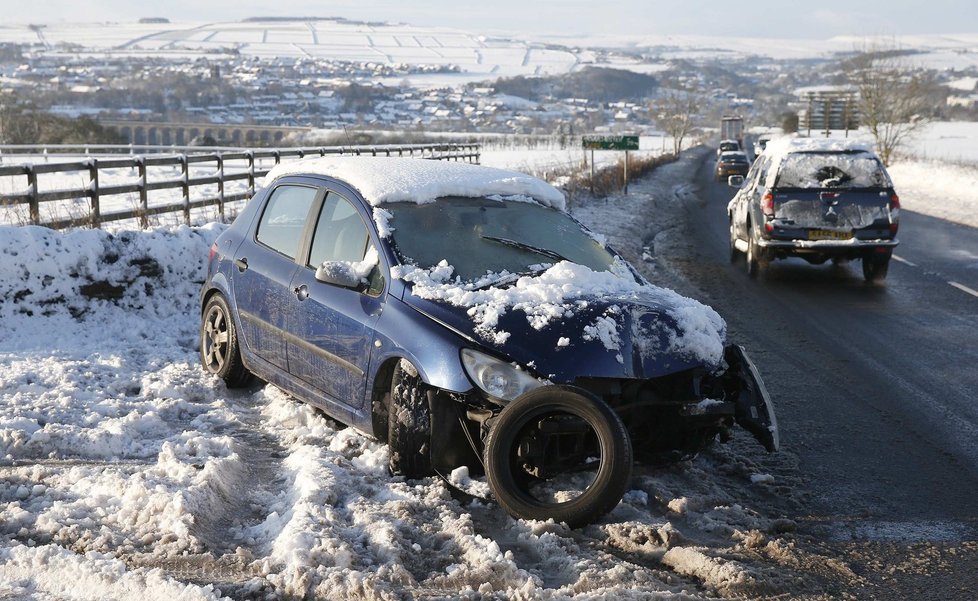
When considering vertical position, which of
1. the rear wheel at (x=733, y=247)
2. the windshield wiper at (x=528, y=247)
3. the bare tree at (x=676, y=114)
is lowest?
the bare tree at (x=676, y=114)

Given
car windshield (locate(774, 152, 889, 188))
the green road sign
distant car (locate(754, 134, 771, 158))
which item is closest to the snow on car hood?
car windshield (locate(774, 152, 889, 188))

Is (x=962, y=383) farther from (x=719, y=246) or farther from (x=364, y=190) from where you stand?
(x=719, y=246)

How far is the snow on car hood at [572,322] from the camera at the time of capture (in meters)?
4.85

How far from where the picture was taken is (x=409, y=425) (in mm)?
5039

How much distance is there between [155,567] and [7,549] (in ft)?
2.13

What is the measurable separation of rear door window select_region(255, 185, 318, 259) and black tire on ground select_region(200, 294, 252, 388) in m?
0.69

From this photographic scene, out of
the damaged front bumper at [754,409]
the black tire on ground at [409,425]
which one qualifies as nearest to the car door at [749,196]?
the damaged front bumper at [754,409]

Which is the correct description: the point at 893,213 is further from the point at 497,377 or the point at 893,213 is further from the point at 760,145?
the point at 760,145

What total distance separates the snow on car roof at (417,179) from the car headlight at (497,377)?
1.49 metres

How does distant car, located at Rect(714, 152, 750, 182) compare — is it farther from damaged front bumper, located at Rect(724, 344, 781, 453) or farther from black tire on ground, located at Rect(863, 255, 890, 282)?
damaged front bumper, located at Rect(724, 344, 781, 453)

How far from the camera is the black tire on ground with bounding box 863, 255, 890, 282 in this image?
13.3 meters

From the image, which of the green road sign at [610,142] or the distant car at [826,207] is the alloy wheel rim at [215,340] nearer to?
the distant car at [826,207]

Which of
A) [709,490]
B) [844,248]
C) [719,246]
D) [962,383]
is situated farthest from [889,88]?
[709,490]

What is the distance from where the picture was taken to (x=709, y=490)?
521 cm
